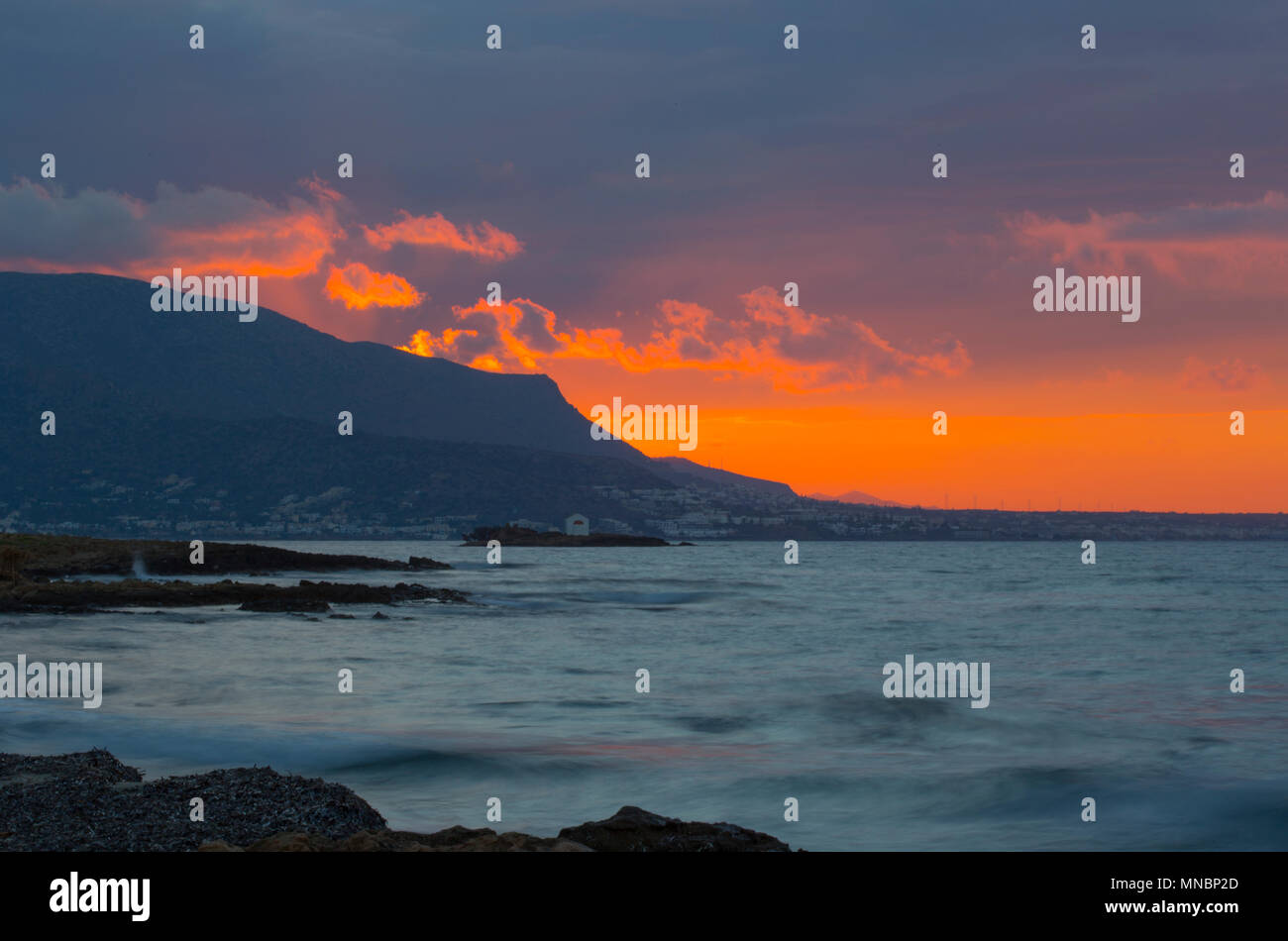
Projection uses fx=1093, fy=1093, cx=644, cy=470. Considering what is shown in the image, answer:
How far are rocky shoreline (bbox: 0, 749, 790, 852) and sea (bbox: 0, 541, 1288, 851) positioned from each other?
103 inches

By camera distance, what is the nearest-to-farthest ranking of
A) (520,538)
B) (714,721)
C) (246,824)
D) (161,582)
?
(246,824), (714,721), (161,582), (520,538)

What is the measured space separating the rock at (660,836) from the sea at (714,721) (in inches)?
146

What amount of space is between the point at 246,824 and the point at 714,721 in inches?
535

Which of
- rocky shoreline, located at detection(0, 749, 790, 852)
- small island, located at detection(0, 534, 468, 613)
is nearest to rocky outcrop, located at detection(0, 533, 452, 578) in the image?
small island, located at detection(0, 534, 468, 613)

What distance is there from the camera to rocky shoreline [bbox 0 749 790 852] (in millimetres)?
9797

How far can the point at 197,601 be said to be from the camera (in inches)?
1790

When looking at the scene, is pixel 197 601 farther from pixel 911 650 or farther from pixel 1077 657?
pixel 1077 657

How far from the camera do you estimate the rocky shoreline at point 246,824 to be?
9797mm

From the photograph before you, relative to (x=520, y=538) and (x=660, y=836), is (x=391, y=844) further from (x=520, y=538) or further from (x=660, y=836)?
(x=520, y=538)

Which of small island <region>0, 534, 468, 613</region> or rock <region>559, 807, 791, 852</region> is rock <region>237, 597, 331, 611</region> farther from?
rock <region>559, 807, 791, 852</region>

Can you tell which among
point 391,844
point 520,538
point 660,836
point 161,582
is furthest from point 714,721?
point 520,538

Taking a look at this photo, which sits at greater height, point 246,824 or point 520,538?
point 520,538

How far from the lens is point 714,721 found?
2328 cm

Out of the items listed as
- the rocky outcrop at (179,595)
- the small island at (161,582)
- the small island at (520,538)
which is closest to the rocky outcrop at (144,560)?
the small island at (161,582)
